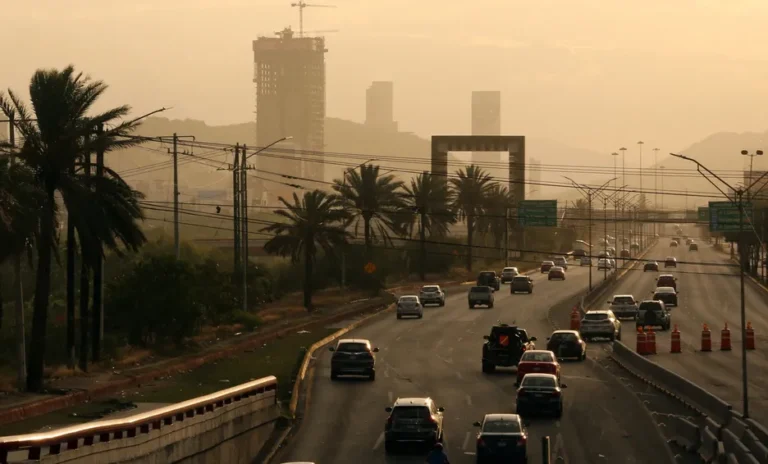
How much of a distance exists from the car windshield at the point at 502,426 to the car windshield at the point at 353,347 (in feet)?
60.5

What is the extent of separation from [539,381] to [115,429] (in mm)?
17131

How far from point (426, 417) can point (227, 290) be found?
35248mm

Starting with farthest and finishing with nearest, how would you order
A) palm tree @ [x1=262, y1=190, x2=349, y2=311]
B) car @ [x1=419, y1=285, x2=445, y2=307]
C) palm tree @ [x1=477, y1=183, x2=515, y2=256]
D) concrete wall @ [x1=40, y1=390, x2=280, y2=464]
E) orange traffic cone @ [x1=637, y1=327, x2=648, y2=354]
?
palm tree @ [x1=477, y1=183, x2=515, y2=256]
car @ [x1=419, y1=285, x2=445, y2=307]
palm tree @ [x1=262, y1=190, x2=349, y2=311]
orange traffic cone @ [x1=637, y1=327, x2=648, y2=354]
concrete wall @ [x1=40, y1=390, x2=280, y2=464]

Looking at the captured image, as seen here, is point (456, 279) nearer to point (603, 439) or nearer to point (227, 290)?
point (227, 290)

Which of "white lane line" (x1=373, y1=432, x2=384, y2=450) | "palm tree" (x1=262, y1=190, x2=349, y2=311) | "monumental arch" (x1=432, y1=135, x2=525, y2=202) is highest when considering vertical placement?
"monumental arch" (x1=432, y1=135, x2=525, y2=202)

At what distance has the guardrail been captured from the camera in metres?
21.4

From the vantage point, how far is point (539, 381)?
38906mm

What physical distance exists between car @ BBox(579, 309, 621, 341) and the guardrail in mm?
34322

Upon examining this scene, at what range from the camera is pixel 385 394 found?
4491 cm

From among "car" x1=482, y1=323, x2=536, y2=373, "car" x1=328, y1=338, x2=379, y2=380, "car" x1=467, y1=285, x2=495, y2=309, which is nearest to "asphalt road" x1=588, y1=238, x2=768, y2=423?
"car" x1=482, y1=323, x2=536, y2=373

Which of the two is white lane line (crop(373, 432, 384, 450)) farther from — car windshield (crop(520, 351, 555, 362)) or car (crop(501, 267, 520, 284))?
car (crop(501, 267, 520, 284))

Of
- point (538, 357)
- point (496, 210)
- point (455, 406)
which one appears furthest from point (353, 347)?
point (496, 210)

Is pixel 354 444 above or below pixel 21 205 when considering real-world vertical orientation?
below

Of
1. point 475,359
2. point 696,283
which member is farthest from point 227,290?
point 696,283
